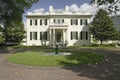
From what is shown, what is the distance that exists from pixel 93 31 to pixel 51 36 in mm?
9411

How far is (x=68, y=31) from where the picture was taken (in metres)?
40.8

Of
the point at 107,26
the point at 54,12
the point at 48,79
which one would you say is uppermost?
the point at 54,12

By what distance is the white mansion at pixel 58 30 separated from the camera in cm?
4094

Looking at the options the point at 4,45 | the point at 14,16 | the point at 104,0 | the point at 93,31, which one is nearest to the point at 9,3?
the point at 14,16

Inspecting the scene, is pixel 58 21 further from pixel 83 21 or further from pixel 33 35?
pixel 33 35

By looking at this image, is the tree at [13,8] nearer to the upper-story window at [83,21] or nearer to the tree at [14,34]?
the tree at [14,34]

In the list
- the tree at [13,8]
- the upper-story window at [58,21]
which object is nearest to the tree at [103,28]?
the upper-story window at [58,21]

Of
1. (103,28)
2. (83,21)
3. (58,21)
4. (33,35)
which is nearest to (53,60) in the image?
(103,28)

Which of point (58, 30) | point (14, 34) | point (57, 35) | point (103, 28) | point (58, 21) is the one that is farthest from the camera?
point (57, 35)

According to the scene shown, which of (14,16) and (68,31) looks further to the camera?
(68,31)

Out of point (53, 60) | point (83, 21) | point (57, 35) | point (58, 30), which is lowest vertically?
point (53, 60)

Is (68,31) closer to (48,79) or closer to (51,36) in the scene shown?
(51,36)

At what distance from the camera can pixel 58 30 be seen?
40.8m

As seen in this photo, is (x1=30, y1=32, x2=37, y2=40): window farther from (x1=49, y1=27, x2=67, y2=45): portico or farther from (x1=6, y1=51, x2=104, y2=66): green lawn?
(x1=6, y1=51, x2=104, y2=66): green lawn
